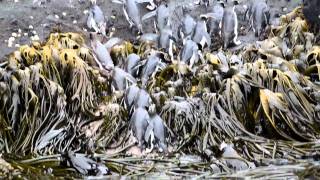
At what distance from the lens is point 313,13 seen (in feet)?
27.9

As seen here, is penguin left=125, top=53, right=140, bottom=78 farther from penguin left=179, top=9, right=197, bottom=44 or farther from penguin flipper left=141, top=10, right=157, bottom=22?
penguin flipper left=141, top=10, right=157, bottom=22

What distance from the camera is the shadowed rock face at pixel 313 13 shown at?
8469 mm

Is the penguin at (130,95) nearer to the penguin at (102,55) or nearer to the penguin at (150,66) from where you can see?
the penguin at (150,66)

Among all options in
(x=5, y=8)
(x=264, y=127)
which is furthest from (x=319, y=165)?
(x=5, y=8)

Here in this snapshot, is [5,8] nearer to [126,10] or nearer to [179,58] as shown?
[126,10]

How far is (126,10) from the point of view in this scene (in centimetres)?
907

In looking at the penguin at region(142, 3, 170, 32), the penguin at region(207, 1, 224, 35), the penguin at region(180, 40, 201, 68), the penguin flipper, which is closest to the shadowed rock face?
the penguin at region(207, 1, 224, 35)

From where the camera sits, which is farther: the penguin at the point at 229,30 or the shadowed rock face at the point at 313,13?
the penguin at the point at 229,30

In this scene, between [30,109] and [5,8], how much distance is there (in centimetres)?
248

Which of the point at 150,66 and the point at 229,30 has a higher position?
the point at 229,30

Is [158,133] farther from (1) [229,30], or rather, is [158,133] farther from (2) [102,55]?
(1) [229,30]

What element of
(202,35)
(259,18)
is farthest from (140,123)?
(259,18)

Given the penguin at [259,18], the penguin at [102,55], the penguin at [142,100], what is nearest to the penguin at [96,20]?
the penguin at [102,55]

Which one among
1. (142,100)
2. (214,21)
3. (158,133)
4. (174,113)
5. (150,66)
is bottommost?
(158,133)
